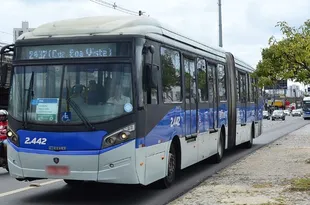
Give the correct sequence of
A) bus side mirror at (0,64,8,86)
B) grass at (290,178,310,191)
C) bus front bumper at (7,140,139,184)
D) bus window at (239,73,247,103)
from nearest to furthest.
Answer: bus front bumper at (7,140,139,184), bus side mirror at (0,64,8,86), grass at (290,178,310,191), bus window at (239,73,247,103)

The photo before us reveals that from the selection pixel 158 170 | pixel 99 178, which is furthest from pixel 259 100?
pixel 99 178

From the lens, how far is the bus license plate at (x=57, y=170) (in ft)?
27.4

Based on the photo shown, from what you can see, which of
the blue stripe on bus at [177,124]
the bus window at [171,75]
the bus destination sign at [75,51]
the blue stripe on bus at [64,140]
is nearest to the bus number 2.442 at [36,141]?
the blue stripe on bus at [64,140]

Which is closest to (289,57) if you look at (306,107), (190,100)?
(190,100)

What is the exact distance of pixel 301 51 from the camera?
Result: 425 inches

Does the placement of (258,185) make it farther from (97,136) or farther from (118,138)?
(97,136)

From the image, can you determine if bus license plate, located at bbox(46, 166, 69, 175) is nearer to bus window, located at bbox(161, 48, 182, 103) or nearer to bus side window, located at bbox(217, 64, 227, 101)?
bus window, located at bbox(161, 48, 182, 103)

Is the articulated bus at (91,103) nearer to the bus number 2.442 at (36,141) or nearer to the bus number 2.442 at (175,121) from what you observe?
the bus number 2.442 at (36,141)

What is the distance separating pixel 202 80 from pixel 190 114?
156 centimetres

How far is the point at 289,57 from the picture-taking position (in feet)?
37.0

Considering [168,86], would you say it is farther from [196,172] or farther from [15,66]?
[196,172]

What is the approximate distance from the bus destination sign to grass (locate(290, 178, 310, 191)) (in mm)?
4046

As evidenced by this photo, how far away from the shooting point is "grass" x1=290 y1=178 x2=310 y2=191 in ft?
31.1

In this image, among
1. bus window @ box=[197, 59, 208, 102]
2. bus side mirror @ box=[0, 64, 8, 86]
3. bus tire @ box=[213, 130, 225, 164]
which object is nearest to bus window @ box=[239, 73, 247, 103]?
bus tire @ box=[213, 130, 225, 164]
